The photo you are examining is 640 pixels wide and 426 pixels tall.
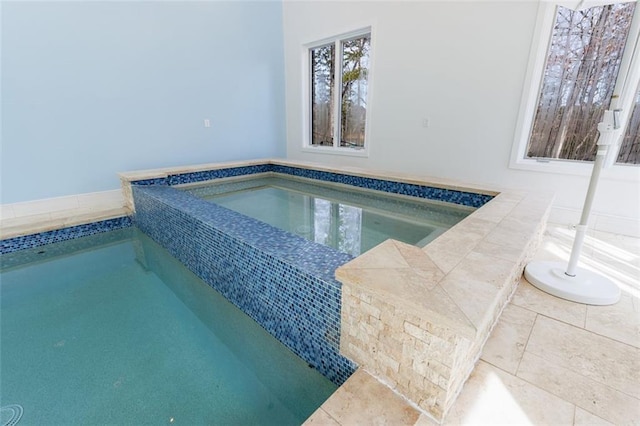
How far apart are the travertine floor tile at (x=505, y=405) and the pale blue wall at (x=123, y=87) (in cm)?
439

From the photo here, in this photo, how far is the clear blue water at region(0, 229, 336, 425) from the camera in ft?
4.17

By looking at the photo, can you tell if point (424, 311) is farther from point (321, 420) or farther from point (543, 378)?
point (543, 378)

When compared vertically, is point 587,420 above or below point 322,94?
below

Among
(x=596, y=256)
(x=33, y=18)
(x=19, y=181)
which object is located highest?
(x=33, y=18)

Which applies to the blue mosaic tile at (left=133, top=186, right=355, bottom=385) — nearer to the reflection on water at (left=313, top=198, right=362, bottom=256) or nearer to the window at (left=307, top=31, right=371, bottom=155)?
the reflection on water at (left=313, top=198, right=362, bottom=256)

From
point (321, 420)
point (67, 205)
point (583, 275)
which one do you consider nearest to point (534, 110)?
point (583, 275)

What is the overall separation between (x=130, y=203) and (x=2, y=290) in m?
1.48

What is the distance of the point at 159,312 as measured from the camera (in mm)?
1920

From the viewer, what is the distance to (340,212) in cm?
306

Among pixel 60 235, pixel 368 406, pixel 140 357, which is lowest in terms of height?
pixel 140 357

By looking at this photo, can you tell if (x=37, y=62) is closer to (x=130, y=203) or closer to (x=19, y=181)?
(x=19, y=181)

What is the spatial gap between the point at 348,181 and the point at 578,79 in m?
2.61

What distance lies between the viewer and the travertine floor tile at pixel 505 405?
93 centimetres

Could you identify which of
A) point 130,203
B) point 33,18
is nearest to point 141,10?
Answer: point 33,18
